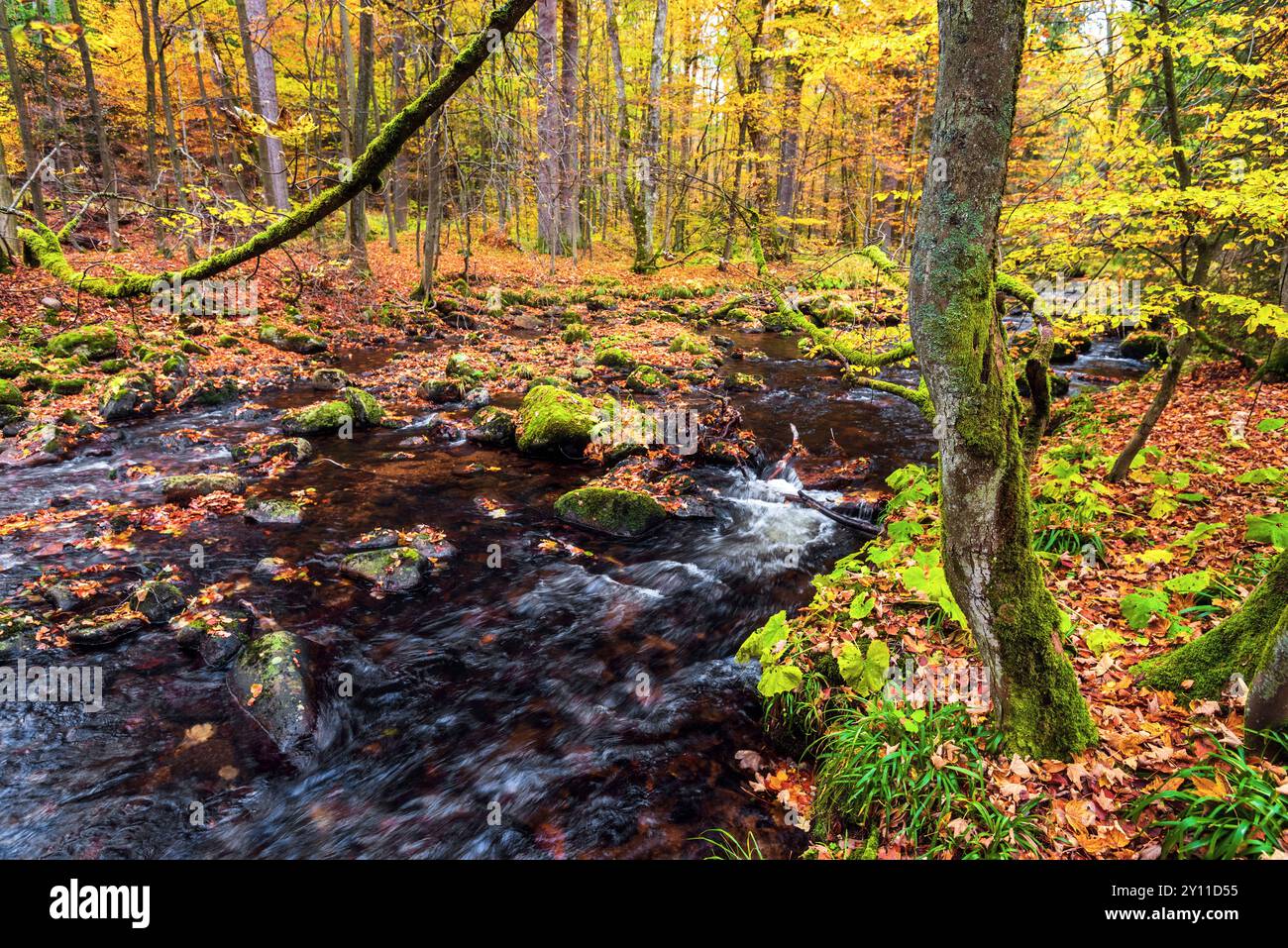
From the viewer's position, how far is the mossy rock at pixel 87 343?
1134 centimetres

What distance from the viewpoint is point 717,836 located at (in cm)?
391

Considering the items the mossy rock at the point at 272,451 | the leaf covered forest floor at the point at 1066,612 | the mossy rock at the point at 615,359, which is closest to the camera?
the leaf covered forest floor at the point at 1066,612

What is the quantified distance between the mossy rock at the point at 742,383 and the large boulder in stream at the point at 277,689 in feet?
34.2

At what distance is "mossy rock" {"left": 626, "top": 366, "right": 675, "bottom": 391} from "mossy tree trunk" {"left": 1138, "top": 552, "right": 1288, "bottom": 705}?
1031cm

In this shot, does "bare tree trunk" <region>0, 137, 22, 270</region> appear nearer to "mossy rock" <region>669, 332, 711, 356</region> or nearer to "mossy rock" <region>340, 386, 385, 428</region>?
"mossy rock" <region>340, 386, 385, 428</region>

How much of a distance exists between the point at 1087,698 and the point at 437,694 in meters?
4.91

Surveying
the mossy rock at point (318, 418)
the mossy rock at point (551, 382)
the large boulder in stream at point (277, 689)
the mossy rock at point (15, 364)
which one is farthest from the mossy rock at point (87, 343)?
the large boulder in stream at point (277, 689)

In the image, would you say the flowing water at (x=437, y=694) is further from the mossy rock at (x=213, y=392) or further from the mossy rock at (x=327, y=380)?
the mossy rock at (x=327, y=380)

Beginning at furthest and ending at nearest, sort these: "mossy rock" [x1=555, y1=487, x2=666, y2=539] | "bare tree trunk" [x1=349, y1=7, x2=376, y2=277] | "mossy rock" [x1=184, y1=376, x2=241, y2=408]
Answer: "bare tree trunk" [x1=349, y1=7, x2=376, y2=277]
"mossy rock" [x1=184, y1=376, x2=241, y2=408]
"mossy rock" [x1=555, y1=487, x2=666, y2=539]

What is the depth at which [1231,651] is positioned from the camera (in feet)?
11.5

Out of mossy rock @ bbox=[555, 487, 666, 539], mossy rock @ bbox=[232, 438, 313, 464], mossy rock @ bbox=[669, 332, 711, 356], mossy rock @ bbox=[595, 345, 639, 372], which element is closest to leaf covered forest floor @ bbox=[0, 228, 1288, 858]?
mossy rock @ bbox=[232, 438, 313, 464]

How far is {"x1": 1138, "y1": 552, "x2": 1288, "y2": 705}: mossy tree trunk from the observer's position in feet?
10.7
